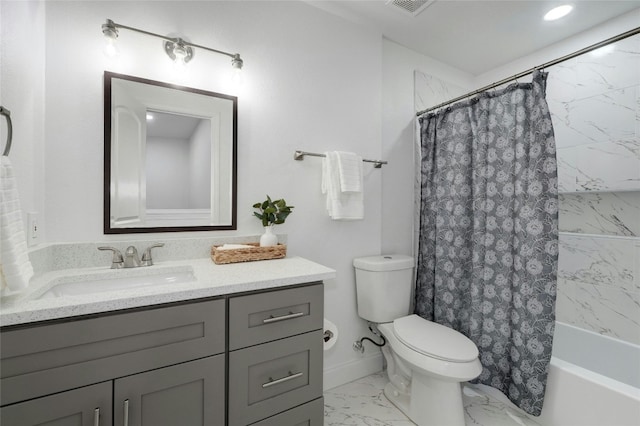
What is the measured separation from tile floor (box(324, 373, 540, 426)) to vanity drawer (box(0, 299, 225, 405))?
111 cm

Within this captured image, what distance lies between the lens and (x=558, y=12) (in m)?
1.86

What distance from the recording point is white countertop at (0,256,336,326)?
2.55 ft

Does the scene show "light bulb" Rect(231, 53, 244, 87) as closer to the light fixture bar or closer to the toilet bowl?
the light fixture bar

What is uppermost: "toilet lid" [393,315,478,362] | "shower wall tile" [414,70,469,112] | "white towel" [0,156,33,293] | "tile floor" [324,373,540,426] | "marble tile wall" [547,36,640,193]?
"shower wall tile" [414,70,469,112]

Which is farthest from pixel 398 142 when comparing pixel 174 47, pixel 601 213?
pixel 174 47

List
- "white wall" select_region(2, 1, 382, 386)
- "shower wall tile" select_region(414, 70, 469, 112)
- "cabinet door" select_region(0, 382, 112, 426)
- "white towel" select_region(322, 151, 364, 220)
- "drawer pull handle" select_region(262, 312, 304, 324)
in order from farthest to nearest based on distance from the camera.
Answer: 1. "shower wall tile" select_region(414, 70, 469, 112)
2. "white towel" select_region(322, 151, 364, 220)
3. "white wall" select_region(2, 1, 382, 386)
4. "drawer pull handle" select_region(262, 312, 304, 324)
5. "cabinet door" select_region(0, 382, 112, 426)

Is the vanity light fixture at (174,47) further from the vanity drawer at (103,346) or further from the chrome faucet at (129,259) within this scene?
the vanity drawer at (103,346)

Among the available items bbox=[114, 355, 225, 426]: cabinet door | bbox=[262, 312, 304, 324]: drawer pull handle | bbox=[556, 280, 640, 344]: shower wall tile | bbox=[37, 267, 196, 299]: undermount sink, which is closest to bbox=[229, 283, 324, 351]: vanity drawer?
bbox=[262, 312, 304, 324]: drawer pull handle

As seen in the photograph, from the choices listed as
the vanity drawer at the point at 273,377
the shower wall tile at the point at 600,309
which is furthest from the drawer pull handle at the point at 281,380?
the shower wall tile at the point at 600,309

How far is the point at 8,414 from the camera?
2.39 ft

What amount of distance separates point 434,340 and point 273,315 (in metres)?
0.99

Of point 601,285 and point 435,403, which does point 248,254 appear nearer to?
point 435,403

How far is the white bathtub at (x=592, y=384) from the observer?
1.26 m

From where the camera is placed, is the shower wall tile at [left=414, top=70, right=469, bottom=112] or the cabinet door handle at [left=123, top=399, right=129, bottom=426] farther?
the shower wall tile at [left=414, top=70, right=469, bottom=112]
